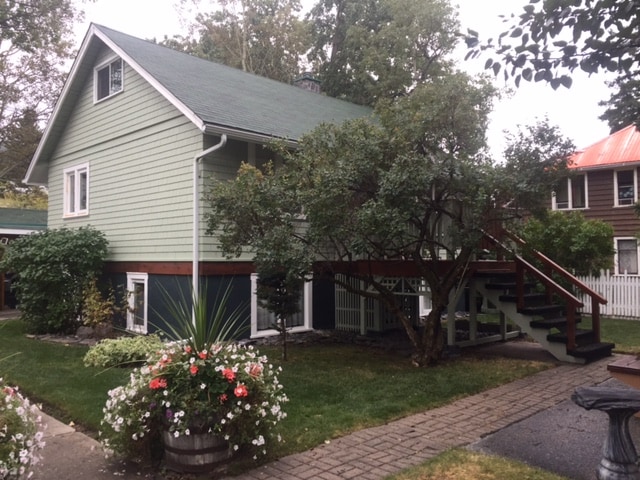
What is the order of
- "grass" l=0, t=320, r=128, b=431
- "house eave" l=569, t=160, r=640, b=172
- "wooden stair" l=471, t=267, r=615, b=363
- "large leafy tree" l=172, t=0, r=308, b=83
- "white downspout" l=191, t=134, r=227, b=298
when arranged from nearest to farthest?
"grass" l=0, t=320, r=128, b=431, "wooden stair" l=471, t=267, r=615, b=363, "white downspout" l=191, t=134, r=227, b=298, "house eave" l=569, t=160, r=640, b=172, "large leafy tree" l=172, t=0, r=308, b=83

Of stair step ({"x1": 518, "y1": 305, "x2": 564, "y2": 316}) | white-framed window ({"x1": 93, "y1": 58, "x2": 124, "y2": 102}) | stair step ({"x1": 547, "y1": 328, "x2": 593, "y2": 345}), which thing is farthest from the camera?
white-framed window ({"x1": 93, "y1": 58, "x2": 124, "y2": 102})

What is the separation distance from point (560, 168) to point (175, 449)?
5.90 m

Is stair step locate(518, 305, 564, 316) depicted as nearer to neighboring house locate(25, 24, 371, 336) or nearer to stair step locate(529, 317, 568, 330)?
stair step locate(529, 317, 568, 330)

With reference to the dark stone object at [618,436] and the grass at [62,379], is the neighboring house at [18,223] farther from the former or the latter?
the dark stone object at [618,436]

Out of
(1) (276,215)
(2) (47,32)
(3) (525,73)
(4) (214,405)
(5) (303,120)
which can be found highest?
(2) (47,32)

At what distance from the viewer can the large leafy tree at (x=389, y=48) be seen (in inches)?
934

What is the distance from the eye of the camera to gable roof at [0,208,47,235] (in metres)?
18.1

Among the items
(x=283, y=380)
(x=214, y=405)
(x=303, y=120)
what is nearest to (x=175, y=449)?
(x=214, y=405)

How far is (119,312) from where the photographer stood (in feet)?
39.3

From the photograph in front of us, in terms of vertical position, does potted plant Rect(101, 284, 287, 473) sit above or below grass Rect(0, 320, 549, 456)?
above

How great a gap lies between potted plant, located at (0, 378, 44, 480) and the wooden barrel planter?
37.6 inches

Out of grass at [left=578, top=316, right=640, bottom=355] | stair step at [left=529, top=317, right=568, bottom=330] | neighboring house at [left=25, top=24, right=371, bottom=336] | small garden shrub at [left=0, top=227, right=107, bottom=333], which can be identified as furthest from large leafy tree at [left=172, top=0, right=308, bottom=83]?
stair step at [left=529, top=317, right=568, bottom=330]

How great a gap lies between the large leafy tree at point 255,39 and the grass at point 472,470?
28386 mm

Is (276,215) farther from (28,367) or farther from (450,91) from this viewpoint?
(28,367)
